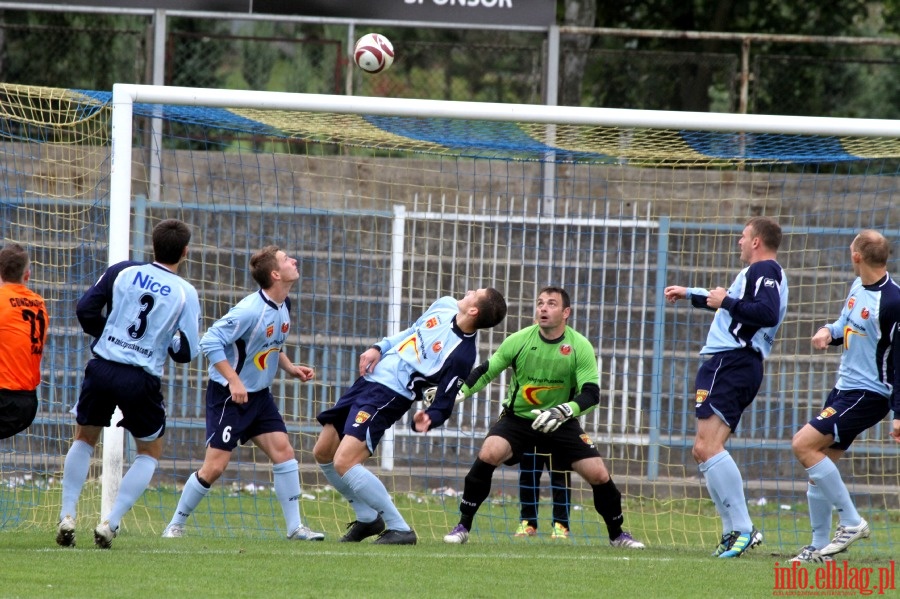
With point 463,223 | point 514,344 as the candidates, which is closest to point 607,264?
point 463,223

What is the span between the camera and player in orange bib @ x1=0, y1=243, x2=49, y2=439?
611 centimetres

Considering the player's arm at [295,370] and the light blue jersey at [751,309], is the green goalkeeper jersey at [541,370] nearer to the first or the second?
the light blue jersey at [751,309]

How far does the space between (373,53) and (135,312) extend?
8.13ft

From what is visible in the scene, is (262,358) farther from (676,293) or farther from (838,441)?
(838,441)

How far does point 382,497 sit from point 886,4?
12514 mm

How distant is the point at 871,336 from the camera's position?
6562 millimetres

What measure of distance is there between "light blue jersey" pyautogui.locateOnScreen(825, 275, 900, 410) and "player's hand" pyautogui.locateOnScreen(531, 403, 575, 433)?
5.24 ft

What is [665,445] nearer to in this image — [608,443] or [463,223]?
[608,443]

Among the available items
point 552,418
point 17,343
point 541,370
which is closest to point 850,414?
point 552,418

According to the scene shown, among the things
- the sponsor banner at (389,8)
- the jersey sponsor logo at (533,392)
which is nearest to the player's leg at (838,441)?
the jersey sponsor logo at (533,392)

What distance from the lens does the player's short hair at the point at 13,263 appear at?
20.2 feet

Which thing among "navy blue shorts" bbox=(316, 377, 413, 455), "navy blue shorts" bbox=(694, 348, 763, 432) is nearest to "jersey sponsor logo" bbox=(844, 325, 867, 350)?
"navy blue shorts" bbox=(694, 348, 763, 432)

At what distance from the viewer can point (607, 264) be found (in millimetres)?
10453

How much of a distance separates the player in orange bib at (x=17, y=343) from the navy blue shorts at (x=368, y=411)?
69.1 inches
